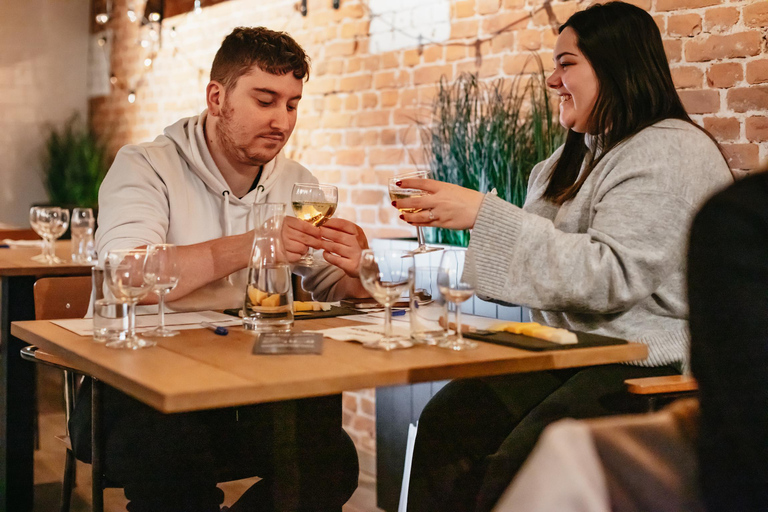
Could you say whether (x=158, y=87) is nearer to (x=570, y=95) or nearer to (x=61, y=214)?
(x=61, y=214)

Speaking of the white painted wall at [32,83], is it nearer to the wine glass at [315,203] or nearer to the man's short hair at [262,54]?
the man's short hair at [262,54]

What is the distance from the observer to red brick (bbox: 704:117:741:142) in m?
2.31

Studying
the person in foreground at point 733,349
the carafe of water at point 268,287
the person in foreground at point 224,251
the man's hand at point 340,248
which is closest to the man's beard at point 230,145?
the person in foreground at point 224,251

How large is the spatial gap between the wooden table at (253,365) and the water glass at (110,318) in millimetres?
33

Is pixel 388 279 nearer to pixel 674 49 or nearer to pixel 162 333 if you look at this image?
pixel 162 333

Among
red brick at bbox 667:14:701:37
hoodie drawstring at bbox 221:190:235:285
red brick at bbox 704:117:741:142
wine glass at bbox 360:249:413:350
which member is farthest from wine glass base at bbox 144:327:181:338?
red brick at bbox 667:14:701:37

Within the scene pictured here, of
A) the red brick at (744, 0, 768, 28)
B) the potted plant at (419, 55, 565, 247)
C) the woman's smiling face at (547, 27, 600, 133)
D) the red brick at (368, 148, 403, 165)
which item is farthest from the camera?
the red brick at (368, 148, 403, 165)

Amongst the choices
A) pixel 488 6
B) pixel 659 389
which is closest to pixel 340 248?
pixel 659 389

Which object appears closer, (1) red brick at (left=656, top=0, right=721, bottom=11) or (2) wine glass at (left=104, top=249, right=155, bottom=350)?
(2) wine glass at (left=104, top=249, right=155, bottom=350)

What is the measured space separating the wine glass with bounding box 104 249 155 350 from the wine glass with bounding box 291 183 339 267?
0.49 m

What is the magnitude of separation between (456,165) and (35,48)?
4.93 m

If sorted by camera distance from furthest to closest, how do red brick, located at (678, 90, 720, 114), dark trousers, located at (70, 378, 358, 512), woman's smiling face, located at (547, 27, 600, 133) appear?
red brick, located at (678, 90, 720, 114)
woman's smiling face, located at (547, 27, 600, 133)
dark trousers, located at (70, 378, 358, 512)

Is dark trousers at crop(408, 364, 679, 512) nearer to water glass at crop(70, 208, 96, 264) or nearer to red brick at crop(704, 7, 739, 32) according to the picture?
red brick at crop(704, 7, 739, 32)

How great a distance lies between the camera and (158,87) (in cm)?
557
